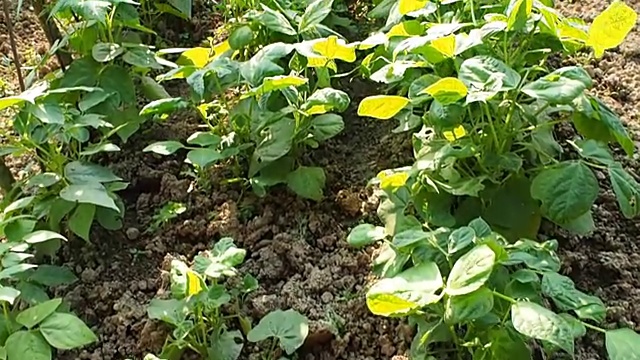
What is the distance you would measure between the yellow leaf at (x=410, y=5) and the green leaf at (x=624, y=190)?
1.52 feet

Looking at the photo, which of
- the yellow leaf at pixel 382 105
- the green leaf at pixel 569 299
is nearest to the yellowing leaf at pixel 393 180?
the yellow leaf at pixel 382 105

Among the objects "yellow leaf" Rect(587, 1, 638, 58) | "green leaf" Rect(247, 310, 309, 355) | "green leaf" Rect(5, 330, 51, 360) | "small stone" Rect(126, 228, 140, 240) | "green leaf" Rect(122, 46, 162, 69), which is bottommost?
"small stone" Rect(126, 228, 140, 240)

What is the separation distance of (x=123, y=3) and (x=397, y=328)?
2.95 feet

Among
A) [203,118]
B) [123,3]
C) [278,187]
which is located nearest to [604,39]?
[278,187]

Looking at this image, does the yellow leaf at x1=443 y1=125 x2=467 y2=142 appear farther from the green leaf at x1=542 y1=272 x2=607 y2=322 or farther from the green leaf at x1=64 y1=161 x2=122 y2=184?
the green leaf at x1=64 y1=161 x2=122 y2=184

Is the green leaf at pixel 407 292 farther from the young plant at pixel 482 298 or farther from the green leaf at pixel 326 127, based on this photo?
the green leaf at pixel 326 127

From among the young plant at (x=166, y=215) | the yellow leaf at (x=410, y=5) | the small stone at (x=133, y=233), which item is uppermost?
the yellow leaf at (x=410, y=5)

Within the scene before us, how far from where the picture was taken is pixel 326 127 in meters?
1.62

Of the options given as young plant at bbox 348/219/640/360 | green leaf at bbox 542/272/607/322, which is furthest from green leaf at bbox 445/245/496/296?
green leaf at bbox 542/272/607/322

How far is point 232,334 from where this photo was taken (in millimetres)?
1390

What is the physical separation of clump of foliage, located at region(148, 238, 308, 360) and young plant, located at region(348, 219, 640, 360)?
203 mm

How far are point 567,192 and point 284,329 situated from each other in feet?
1.64

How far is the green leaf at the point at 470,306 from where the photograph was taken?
1107 mm

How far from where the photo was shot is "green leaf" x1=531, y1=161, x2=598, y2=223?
4.33 ft
